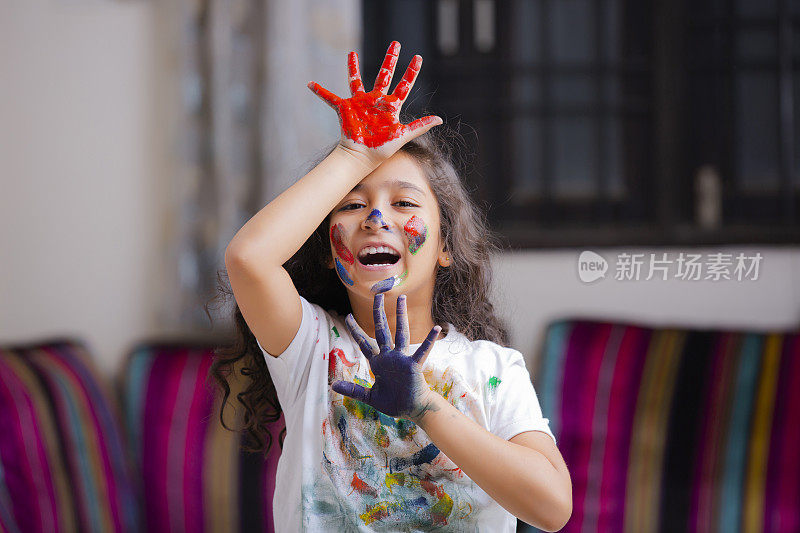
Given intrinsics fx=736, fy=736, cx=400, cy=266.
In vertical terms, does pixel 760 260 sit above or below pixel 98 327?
above

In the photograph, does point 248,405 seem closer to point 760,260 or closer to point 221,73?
point 221,73

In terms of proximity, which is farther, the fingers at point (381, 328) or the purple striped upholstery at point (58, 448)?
the purple striped upholstery at point (58, 448)

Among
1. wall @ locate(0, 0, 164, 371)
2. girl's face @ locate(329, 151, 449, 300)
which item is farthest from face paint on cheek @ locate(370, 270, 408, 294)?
wall @ locate(0, 0, 164, 371)

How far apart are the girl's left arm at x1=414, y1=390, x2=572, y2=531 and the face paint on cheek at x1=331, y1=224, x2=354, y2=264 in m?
0.18

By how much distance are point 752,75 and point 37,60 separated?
6.24 feet

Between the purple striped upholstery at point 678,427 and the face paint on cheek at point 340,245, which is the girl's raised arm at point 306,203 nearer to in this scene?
the face paint on cheek at point 340,245

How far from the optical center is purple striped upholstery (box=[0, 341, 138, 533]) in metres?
1.51

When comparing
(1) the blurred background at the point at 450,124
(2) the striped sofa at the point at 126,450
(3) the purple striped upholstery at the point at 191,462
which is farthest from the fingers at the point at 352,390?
(1) the blurred background at the point at 450,124

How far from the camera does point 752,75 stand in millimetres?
1979

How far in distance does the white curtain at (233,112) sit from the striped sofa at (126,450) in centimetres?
21

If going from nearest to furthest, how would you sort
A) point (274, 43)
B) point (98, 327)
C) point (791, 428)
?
point (791, 428) < point (274, 43) < point (98, 327)

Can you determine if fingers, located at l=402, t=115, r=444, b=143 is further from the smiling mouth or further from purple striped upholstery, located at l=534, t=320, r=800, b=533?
purple striped upholstery, located at l=534, t=320, r=800, b=533

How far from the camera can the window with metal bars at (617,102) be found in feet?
6.43

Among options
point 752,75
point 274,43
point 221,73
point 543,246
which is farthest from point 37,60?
point 752,75
